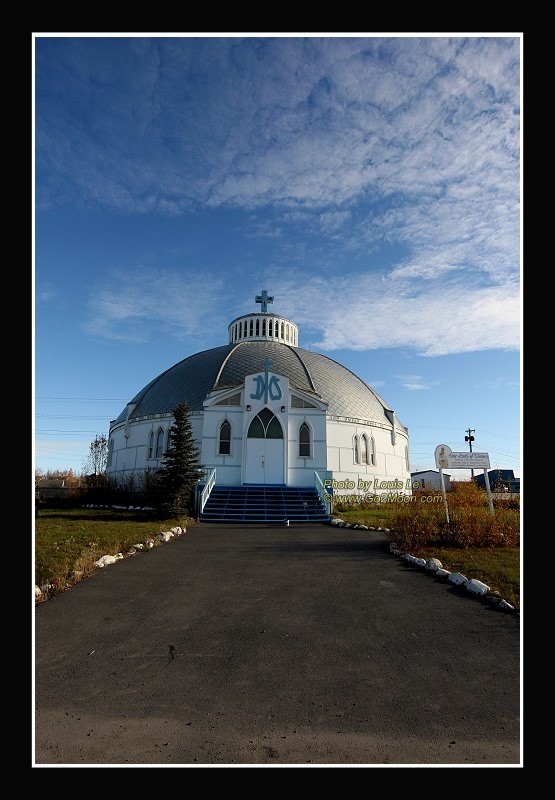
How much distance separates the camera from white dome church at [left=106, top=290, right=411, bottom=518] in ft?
89.9

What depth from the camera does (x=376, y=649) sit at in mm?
5621

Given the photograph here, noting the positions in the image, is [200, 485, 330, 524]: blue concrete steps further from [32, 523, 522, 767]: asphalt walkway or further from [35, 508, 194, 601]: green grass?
[32, 523, 522, 767]: asphalt walkway

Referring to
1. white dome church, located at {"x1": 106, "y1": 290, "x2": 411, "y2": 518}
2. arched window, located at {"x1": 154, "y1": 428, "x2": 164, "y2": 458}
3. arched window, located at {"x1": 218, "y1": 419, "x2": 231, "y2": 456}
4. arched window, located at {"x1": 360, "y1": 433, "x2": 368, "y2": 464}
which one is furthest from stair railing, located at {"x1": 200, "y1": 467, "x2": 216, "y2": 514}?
arched window, located at {"x1": 360, "y1": 433, "x2": 368, "y2": 464}

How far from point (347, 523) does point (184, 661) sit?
1487 cm

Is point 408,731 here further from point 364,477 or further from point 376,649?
point 364,477

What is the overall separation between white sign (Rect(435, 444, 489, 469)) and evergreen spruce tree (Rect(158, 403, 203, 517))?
36.3 ft

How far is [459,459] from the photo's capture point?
19359mm

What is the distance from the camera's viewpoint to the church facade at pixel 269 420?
27453mm

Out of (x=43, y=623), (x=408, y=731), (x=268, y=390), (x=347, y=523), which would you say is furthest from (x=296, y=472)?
(x=408, y=731)

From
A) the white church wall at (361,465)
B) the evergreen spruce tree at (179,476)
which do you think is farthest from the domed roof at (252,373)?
the evergreen spruce tree at (179,476)

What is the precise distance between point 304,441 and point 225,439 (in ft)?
15.4

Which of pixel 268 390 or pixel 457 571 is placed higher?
pixel 268 390

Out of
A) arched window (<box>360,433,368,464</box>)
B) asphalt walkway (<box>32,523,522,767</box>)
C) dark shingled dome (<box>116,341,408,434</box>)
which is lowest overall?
asphalt walkway (<box>32,523,522,767</box>)

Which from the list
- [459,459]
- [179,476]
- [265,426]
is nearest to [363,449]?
[265,426]
